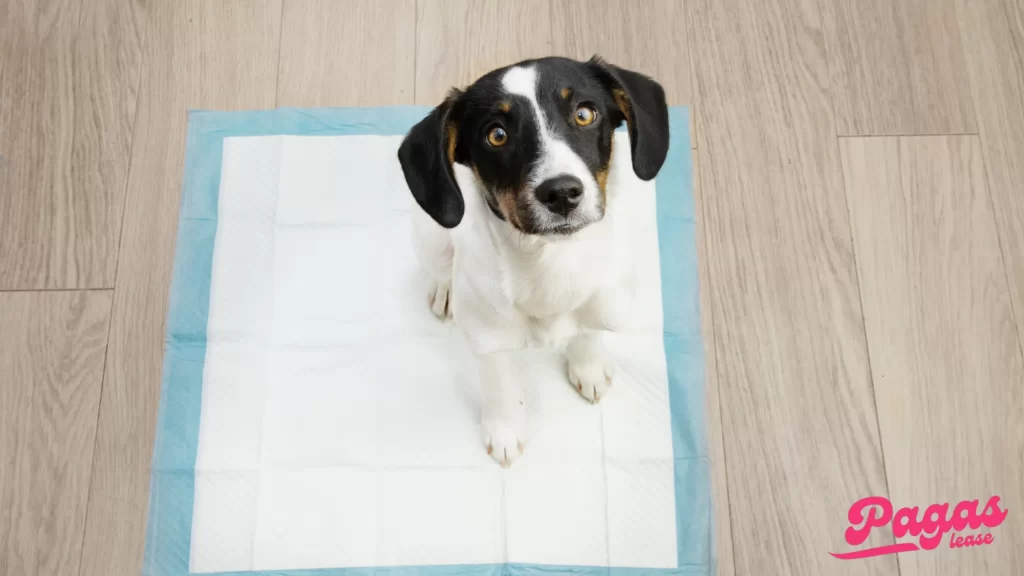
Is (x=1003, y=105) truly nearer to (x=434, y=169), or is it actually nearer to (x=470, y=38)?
(x=470, y=38)

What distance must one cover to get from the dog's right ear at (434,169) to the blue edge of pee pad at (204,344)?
0.86 metres

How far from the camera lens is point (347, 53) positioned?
232 cm

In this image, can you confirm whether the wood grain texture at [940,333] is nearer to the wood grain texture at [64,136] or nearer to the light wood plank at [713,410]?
the light wood plank at [713,410]

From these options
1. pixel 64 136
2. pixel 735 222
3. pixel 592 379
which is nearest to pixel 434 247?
pixel 592 379

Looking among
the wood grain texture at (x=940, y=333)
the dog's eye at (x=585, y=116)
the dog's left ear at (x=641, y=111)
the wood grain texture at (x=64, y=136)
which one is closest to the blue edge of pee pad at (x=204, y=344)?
the wood grain texture at (x=64, y=136)

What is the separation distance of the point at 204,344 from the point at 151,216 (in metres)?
0.44

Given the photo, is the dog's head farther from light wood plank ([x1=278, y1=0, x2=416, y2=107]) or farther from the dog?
light wood plank ([x1=278, y1=0, x2=416, y2=107])

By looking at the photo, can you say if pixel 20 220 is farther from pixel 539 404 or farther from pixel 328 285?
pixel 539 404

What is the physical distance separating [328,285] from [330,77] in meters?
0.67

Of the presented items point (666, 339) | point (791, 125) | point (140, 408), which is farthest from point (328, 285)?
point (791, 125)

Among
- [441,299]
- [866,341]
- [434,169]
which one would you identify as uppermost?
[434,169]

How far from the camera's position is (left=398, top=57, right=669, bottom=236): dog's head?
127 cm

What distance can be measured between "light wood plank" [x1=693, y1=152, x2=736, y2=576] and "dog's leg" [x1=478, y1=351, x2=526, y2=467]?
0.49m

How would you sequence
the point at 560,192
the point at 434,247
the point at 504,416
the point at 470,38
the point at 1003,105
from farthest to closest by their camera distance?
the point at 470,38
the point at 1003,105
the point at 504,416
the point at 434,247
the point at 560,192
